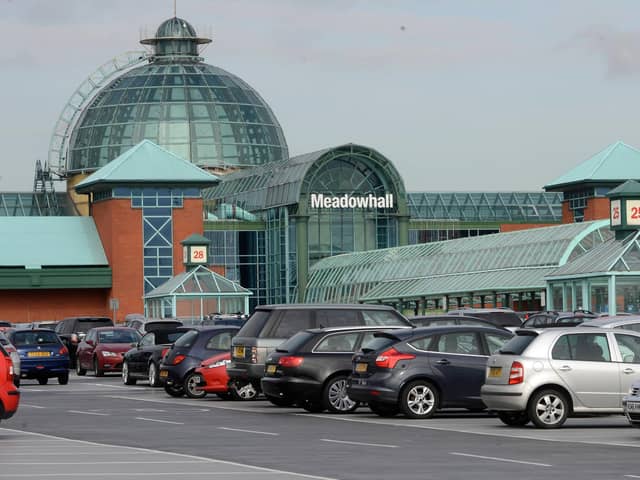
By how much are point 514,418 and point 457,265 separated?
50498mm

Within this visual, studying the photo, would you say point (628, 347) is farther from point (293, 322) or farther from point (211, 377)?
point (211, 377)

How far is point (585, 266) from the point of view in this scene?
52.2 metres

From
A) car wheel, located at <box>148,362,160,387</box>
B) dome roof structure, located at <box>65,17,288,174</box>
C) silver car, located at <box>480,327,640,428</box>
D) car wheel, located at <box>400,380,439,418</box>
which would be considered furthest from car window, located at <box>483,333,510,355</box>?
dome roof structure, located at <box>65,17,288,174</box>

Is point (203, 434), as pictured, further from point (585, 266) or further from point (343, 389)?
point (585, 266)

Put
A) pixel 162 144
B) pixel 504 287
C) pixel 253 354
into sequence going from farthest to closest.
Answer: pixel 162 144, pixel 504 287, pixel 253 354

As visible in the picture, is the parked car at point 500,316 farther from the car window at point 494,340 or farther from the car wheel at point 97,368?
the car window at point 494,340

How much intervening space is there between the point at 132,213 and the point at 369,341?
6423 centimetres

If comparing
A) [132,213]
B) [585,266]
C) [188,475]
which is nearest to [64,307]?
[132,213]

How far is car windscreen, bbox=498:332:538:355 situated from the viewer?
24.0 metres

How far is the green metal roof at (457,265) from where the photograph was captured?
66.4 metres

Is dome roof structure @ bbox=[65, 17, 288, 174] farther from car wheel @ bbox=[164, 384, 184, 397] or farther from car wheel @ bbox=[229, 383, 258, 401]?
car wheel @ bbox=[229, 383, 258, 401]

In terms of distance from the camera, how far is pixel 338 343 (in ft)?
95.1

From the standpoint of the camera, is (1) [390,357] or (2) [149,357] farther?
(2) [149,357]

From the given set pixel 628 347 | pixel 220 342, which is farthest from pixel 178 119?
pixel 628 347
